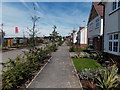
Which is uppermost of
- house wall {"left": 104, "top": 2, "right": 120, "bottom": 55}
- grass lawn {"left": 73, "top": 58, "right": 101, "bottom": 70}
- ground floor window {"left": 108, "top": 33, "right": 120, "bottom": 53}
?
house wall {"left": 104, "top": 2, "right": 120, "bottom": 55}

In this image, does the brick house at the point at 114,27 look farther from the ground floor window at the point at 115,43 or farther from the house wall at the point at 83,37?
the house wall at the point at 83,37

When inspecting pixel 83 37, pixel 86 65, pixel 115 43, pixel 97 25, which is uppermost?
pixel 97 25

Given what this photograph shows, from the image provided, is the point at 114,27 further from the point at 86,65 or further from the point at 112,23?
the point at 86,65

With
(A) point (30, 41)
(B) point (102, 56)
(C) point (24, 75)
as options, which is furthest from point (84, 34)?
(C) point (24, 75)

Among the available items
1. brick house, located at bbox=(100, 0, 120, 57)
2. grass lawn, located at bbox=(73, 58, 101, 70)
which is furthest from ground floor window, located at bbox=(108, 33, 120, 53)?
grass lawn, located at bbox=(73, 58, 101, 70)

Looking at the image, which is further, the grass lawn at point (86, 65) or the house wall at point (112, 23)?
the house wall at point (112, 23)

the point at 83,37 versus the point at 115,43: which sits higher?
the point at 83,37

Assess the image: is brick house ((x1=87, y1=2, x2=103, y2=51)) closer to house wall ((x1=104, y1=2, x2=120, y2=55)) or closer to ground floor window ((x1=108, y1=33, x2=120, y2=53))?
house wall ((x1=104, y1=2, x2=120, y2=55))

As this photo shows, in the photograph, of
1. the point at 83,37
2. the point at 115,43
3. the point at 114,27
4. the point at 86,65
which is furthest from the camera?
the point at 83,37

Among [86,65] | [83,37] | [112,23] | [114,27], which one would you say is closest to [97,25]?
[112,23]

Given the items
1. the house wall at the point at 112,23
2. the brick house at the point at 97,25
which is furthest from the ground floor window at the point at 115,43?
the brick house at the point at 97,25

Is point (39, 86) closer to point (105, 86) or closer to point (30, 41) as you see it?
point (105, 86)

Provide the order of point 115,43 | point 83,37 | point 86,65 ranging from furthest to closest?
point 83,37, point 115,43, point 86,65

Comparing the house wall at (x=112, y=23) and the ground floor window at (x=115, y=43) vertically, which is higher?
the house wall at (x=112, y=23)
